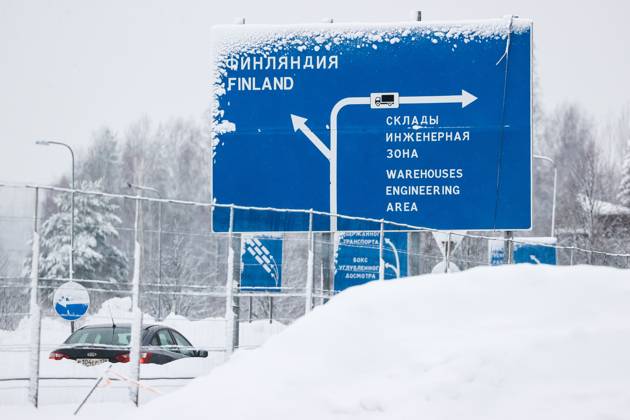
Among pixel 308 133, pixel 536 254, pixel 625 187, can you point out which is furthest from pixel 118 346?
pixel 625 187

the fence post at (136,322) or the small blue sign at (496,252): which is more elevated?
the small blue sign at (496,252)

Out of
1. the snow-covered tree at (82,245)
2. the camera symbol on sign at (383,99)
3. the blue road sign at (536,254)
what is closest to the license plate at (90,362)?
the snow-covered tree at (82,245)

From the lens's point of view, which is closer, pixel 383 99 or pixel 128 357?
pixel 128 357

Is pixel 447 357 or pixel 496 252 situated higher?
pixel 496 252

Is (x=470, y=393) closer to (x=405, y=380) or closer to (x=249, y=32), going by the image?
(x=405, y=380)

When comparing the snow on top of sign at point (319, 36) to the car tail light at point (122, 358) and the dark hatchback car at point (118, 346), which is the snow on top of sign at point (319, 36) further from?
the car tail light at point (122, 358)

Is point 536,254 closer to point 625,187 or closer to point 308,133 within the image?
point 308,133

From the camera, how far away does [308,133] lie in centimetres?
2281

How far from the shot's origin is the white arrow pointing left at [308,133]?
74.6 feet

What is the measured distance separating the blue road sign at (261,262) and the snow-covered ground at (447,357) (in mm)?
6760

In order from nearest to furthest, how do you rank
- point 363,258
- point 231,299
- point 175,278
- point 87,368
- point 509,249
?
point 87,368 → point 231,299 → point 175,278 → point 363,258 → point 509,249

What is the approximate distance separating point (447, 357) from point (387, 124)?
13767 mm

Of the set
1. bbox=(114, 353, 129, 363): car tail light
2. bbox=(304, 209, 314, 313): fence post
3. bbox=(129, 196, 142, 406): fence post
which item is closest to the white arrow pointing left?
bbox=(304, 209, 314, 313): fence post

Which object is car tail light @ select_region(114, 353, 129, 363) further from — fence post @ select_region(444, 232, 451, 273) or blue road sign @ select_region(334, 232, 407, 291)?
fence post @ select_region(444, 232, 451, 273)
